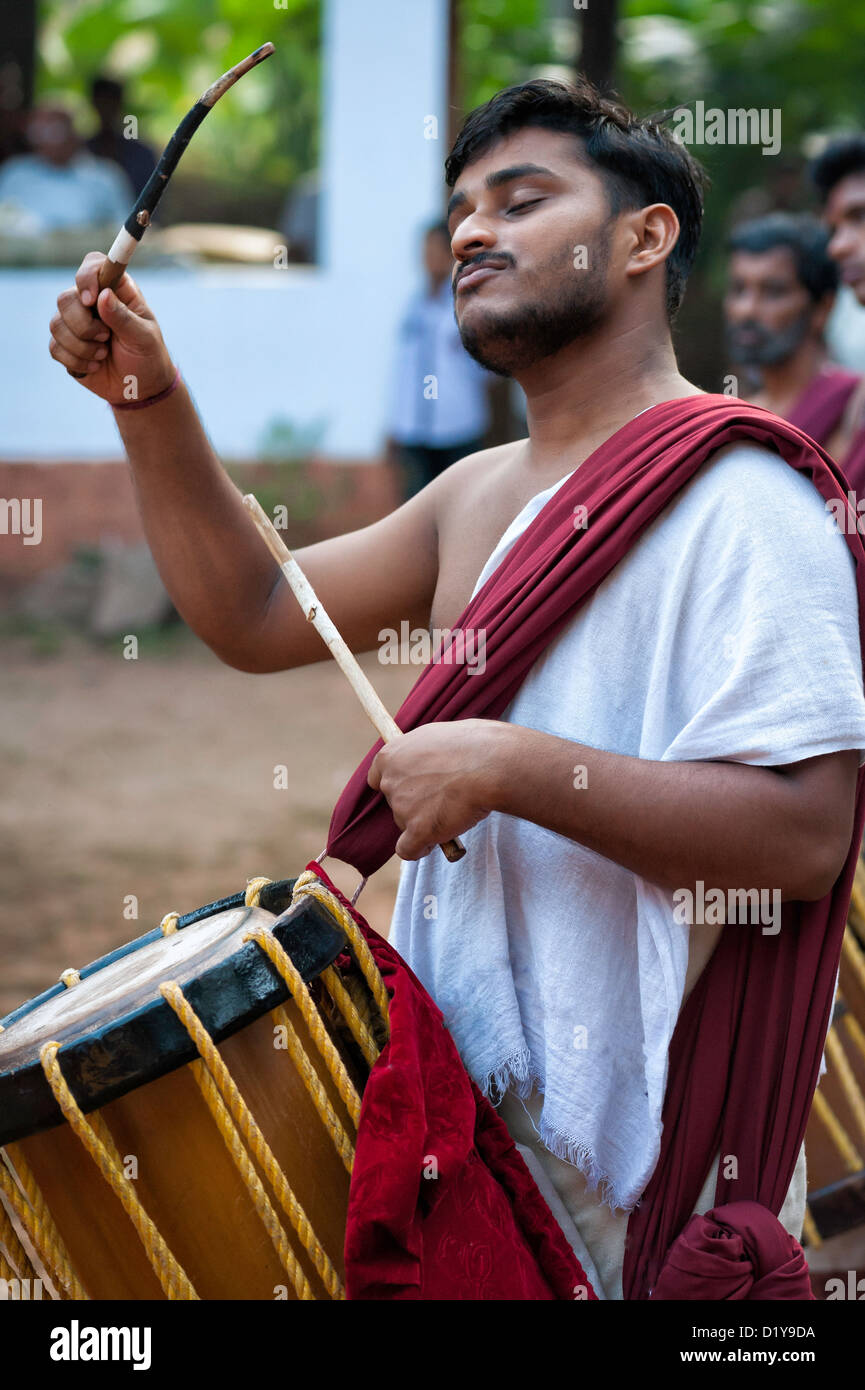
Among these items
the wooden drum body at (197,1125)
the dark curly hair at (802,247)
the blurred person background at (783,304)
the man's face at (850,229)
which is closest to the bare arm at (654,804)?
the wooden drum body at (197,1125)

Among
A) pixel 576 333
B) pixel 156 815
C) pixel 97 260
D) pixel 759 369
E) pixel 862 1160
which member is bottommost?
pixel 862 1160

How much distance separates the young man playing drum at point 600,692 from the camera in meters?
1.68

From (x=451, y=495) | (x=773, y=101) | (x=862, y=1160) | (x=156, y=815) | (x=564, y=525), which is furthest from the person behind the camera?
(x=773, y=101)

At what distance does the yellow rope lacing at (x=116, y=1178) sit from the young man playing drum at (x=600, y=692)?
43 cm

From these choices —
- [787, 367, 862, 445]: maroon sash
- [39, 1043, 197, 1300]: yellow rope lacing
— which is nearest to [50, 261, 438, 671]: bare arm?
[39, 1043, 197, 1300]: yellow rope lacing

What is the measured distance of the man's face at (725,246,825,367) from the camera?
470cm

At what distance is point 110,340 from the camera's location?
82.9 inches

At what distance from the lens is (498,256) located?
1.92m

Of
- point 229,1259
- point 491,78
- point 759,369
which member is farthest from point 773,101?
point 229,1259

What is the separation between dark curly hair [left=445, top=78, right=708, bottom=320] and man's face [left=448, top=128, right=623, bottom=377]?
0.02 m

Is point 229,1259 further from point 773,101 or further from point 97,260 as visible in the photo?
point 773,101

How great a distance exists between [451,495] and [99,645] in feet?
22.9

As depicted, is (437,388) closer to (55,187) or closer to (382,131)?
(382,131)

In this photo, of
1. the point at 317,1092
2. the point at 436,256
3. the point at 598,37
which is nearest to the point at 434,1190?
the point at 317,1092
